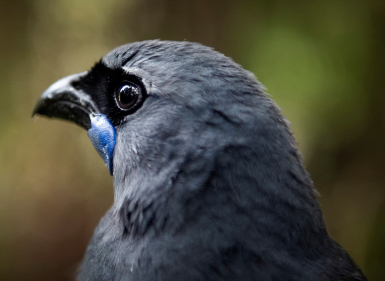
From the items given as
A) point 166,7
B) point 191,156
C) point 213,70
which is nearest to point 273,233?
point 191,156

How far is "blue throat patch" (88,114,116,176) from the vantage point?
6.58 ft

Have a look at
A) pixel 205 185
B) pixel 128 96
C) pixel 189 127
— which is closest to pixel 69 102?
pixel 128 96

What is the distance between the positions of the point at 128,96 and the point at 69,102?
0.54 m

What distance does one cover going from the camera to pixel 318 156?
4961mm

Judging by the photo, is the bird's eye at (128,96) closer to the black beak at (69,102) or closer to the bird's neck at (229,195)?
the black beak at (69,102)

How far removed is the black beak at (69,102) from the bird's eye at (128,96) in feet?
0.85

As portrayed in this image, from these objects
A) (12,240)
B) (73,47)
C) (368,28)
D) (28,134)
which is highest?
(368,28)

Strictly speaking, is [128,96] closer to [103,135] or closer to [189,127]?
[103,135]

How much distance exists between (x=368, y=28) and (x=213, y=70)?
360 centimetres

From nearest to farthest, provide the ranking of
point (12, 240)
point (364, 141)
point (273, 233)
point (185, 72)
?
point (273, 233) → point (185, 72) → point (364, 141) → point (12, 240)

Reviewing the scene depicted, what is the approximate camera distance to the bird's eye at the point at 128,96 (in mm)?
1888

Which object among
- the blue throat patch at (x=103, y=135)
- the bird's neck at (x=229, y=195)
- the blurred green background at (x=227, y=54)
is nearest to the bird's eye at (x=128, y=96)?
the blue throat patch at (x=103, y=135)

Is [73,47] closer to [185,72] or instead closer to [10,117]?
[10,117]

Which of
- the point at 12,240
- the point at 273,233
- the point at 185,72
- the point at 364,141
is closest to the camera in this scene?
the point at 273,233
